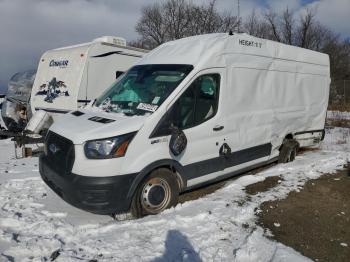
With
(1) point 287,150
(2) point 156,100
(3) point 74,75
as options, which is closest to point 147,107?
(2) point 156,100

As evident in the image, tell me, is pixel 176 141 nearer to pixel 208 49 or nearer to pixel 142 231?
pixel 142 231

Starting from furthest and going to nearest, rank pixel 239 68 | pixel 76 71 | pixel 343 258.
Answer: pixel 76 71 < pixel 239 68 < pixel 343 258

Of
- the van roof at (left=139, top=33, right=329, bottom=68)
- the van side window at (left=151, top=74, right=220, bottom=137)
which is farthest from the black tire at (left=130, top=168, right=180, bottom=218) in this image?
the van roof at (left=139, top=33, right=329, bottom=68)

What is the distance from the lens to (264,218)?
5328 millimetres

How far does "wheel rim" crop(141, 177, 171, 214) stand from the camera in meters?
5.26

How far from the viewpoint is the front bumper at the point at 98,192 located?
15.7ft

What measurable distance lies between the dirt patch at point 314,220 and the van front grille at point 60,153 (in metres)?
2.70

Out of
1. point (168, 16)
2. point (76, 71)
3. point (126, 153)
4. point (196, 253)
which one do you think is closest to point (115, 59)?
point (76, 71)

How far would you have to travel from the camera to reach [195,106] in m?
5.64

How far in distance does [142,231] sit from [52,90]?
7.16 meters

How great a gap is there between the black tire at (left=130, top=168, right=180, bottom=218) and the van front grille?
987mm

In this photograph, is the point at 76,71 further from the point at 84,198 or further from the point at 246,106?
the point at 84,198

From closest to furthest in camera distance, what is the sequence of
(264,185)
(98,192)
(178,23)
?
(98,192) → (264,185) → (178,23)

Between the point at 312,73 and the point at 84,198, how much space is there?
651cm
